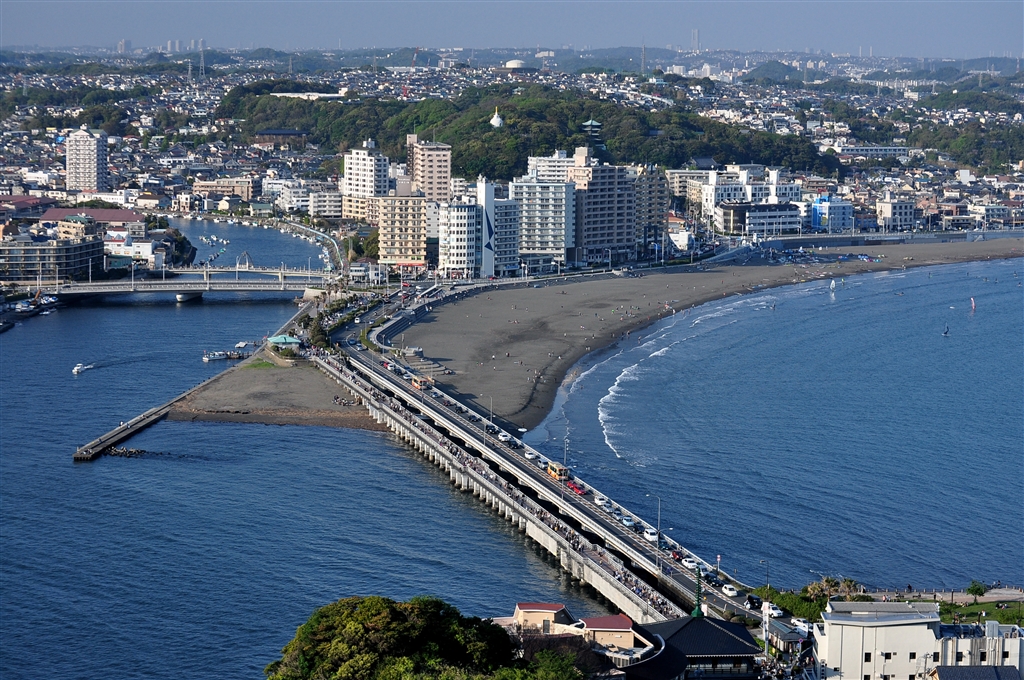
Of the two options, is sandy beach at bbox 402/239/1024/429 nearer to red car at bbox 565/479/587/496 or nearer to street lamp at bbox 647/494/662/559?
red car at bbox 565/479/587/496

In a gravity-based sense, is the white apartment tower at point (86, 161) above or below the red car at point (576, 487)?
above

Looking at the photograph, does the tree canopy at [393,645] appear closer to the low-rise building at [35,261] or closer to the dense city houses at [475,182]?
the dense city houses at [475,182]

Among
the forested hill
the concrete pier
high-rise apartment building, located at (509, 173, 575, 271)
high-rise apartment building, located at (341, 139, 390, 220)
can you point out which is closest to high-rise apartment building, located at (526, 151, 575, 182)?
high-rise apartment building, located at (509, 173, 575, 271)

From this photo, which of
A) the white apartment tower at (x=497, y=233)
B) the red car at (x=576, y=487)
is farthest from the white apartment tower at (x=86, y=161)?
the red car at (x=576, y=487)

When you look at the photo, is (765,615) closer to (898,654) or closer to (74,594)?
(898,654)

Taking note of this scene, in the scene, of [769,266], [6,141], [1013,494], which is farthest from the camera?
[6,141]

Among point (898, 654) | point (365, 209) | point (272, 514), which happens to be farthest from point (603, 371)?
point (365, 209)

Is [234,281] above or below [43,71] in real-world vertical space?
below
